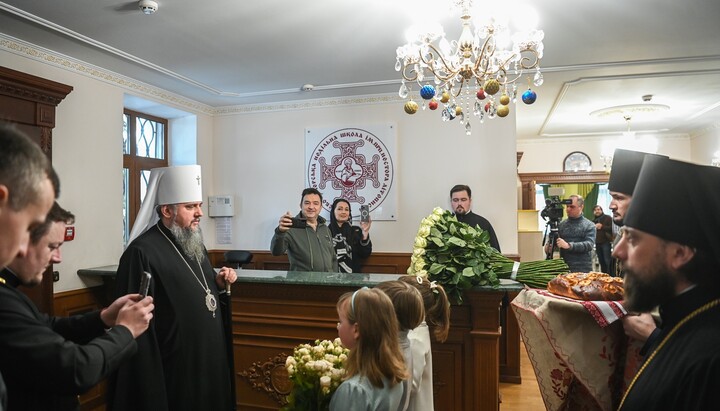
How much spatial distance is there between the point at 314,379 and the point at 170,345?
2.73 ft

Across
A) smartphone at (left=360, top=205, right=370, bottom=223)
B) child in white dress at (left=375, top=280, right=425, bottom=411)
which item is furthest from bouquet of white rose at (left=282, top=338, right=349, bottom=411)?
smartphone at (left=360, top=205, right=370, bottom=223)

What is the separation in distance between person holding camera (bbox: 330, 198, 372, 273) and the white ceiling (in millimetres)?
1235

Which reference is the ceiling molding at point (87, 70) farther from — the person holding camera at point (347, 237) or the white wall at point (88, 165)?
the person holding camera at point (347, 237)

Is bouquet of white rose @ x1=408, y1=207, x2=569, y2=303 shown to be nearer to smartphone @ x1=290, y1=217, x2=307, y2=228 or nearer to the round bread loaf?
the round bread loaf

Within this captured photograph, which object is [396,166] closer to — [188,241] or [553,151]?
[188,241]

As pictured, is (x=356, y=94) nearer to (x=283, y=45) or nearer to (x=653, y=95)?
(x=283, y=45)

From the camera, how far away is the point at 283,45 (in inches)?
135

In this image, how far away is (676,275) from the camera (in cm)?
94

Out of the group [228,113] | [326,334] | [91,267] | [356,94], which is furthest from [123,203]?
[326,334]

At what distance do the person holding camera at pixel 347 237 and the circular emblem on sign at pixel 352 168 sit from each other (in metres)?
0.40

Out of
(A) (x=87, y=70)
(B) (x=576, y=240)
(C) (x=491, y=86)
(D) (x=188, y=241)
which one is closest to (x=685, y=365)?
(C) (x=491, y=86)

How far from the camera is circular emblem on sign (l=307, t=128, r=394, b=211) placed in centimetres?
484

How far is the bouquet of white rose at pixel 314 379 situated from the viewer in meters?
1.50

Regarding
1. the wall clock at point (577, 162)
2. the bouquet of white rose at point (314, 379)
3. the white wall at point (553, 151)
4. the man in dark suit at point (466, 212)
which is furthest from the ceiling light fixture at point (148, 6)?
the wall clock at point (577, 162)
